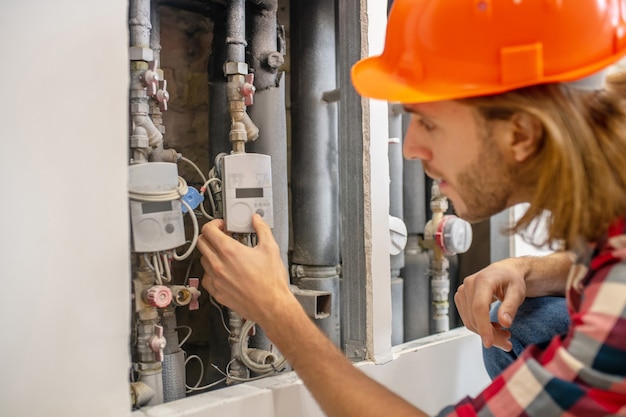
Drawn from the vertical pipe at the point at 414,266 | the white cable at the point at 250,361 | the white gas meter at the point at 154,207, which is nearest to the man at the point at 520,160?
the white gas meter at the point at 154,207

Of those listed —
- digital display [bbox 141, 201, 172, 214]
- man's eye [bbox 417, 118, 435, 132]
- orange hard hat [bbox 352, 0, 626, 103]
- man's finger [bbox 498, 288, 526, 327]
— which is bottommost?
man's finger [bbox 498, 288, 526, 327]

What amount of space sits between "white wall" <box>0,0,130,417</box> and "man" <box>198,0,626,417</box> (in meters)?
0.21

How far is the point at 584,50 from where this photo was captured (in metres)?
0.76

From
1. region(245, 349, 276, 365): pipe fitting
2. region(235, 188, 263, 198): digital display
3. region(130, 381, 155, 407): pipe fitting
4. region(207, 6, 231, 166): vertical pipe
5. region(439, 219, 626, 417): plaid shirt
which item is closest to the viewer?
region(439, 219, 626, 417): plaid shirt

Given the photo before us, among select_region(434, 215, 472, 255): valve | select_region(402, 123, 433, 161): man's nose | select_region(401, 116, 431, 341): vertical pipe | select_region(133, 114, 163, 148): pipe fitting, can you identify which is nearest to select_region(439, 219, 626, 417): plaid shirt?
select_region(402, 123, 433, 161): man's nose

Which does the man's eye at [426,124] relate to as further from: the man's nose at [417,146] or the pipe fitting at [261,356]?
the pipe fitting at [261,356]

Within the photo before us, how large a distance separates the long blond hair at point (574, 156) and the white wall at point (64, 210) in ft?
1.83

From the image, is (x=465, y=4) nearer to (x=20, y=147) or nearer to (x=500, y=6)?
(x=500, y=6)

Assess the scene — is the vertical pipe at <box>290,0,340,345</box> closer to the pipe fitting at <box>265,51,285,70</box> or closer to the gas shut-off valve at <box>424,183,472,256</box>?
the pipe fitting at <box>265,51,285,70</box>

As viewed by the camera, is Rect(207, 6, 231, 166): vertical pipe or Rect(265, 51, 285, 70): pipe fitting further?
Rect(207, 6, 231, 166): vertical pipe

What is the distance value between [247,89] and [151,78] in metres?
0.21

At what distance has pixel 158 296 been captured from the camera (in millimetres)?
977

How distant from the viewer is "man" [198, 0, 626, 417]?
0.64m

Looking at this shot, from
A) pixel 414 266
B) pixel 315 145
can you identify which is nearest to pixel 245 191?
pixel 315 145
